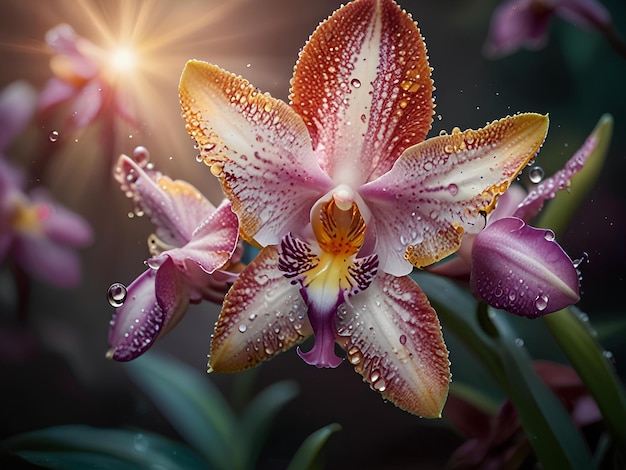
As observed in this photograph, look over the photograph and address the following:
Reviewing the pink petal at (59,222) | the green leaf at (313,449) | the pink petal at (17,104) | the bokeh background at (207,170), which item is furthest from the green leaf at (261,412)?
the pink petal at (17,104)

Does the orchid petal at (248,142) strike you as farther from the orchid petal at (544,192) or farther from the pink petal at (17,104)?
the pink petal at (17,104)

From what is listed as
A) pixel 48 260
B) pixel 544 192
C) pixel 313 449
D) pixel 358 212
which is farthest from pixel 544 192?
pixel 48 260

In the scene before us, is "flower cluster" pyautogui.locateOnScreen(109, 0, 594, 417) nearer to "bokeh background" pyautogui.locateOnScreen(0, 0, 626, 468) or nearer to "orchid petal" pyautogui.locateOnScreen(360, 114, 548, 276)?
"orchid petal" pyautogui.locateOnScreen(360, 114, 548, 276)

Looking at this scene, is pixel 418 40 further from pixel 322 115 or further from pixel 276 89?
pixel 276 89

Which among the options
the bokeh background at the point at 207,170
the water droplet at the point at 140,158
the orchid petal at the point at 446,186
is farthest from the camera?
the bokeh background at the point at 207,170

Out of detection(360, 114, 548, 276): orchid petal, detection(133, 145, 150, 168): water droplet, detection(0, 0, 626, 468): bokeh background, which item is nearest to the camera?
detection(360, 114, 548, 276): orchid petal

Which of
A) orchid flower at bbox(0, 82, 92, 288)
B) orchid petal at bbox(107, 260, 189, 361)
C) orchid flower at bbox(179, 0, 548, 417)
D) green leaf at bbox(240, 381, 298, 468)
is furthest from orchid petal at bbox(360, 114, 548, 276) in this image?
orchid flower at bbox(0, 82, 92, 288)
